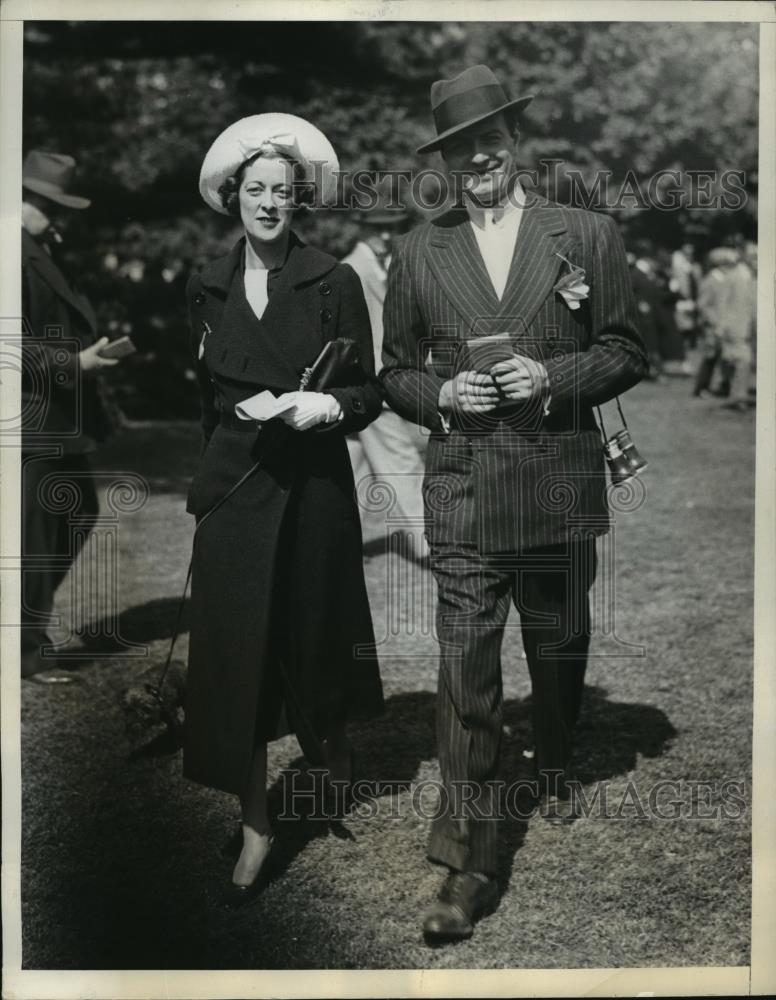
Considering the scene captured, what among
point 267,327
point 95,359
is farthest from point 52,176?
point 267,327

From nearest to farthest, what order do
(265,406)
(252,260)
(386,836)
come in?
(265,406) → (252,260) → (386,836)

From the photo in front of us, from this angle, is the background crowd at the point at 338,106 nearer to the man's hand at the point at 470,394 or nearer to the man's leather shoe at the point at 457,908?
the man's hand at the point at 470,394

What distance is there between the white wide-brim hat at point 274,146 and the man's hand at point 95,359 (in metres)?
1.16

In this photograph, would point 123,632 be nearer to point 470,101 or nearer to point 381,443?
point 381,443

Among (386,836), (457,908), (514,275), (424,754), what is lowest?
(457,908)

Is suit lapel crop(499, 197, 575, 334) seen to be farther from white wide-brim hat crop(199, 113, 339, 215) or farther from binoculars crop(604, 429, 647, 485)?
white wide-brim hat crop(199, 113, 339, 215)

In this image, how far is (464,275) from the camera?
14.3 ft

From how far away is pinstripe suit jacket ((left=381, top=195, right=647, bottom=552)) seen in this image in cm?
433

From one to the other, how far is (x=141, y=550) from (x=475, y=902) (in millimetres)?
2403

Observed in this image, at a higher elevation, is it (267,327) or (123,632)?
(267,327)

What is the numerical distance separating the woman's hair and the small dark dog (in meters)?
1.72

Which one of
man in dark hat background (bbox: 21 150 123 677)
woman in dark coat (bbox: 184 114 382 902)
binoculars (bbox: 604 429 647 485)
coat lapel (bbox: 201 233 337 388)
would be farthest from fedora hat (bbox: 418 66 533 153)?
man in dark hat background (bbox: 21 150 123 677)

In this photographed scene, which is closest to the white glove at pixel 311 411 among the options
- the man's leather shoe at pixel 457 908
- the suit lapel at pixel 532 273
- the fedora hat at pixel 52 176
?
the suit lapel at pixel 532 273

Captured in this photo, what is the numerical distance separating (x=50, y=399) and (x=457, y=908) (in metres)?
2.40
